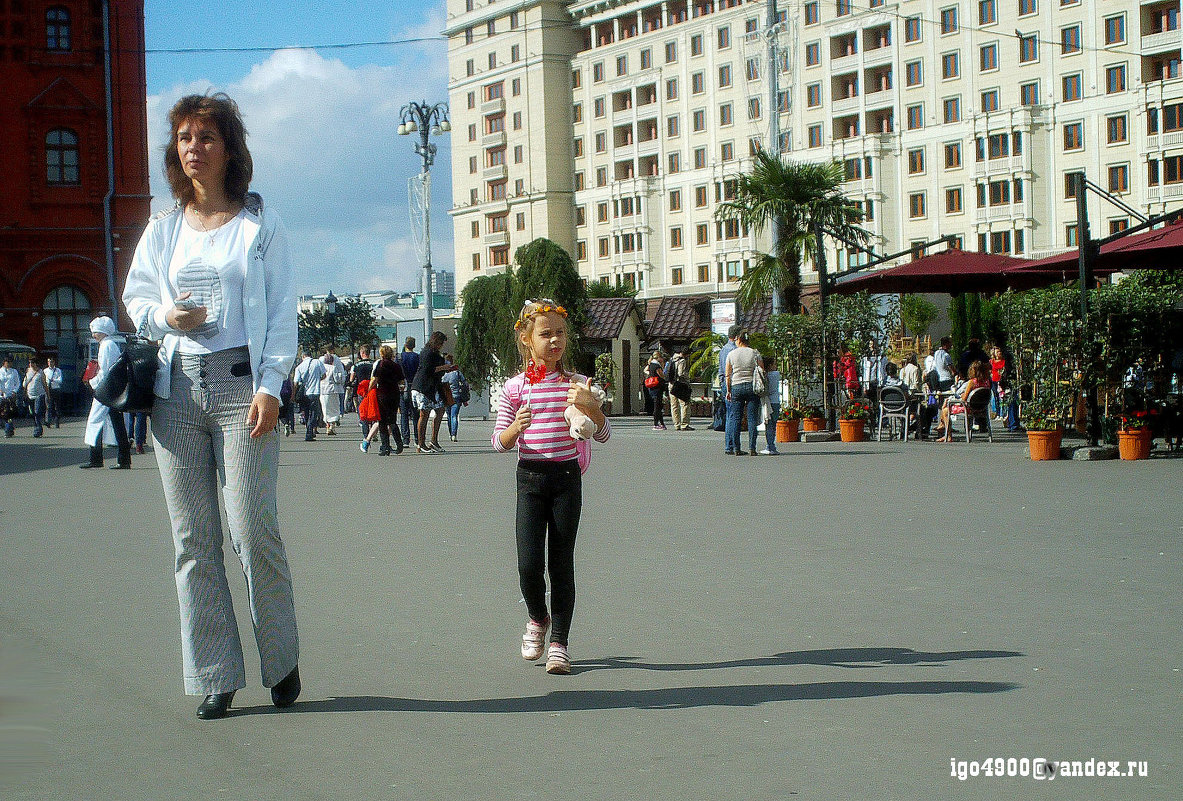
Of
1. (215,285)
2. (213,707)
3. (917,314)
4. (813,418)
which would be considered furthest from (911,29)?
(213,707)

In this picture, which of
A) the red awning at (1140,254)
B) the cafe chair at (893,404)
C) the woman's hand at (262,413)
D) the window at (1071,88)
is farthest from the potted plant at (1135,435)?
the window at (1071,88)

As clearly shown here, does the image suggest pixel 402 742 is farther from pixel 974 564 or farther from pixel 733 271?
pixel 733 271

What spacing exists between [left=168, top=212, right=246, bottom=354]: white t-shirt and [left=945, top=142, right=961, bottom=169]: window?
7594 cm

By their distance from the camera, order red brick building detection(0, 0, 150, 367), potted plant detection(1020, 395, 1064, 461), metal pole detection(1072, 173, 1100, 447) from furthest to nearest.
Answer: red brick building detection(0, 0, 150, 367)
potted plant detection(1020, 395, 1064, 461)
metal pole detection(1072, 173, 1100, 447)

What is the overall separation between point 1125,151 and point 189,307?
70843 mm

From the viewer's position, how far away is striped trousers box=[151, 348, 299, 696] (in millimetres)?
4852

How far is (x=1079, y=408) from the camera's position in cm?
1880

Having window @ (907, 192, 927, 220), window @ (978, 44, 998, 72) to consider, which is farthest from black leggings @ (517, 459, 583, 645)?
window @ (907, 192, 927, 220)

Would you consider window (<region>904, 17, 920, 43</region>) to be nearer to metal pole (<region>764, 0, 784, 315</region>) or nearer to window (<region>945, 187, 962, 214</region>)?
window (<region>945, 187, 962, 214</region>)

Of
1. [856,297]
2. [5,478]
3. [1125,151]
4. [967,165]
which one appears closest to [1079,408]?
[856,297]

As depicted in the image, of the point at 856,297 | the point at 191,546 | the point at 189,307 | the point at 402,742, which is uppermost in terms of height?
the point at 856,297

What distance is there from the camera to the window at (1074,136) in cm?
7088

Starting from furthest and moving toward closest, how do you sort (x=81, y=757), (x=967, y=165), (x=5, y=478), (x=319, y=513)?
1. (x=967, y=165)
2. (x=5, y=478)
3. (x=319, y=513)
4. (x=81, y=757)

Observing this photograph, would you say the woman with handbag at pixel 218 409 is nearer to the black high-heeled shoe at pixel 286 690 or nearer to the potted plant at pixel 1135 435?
the black high-heeled shoe at pixel 286 690
